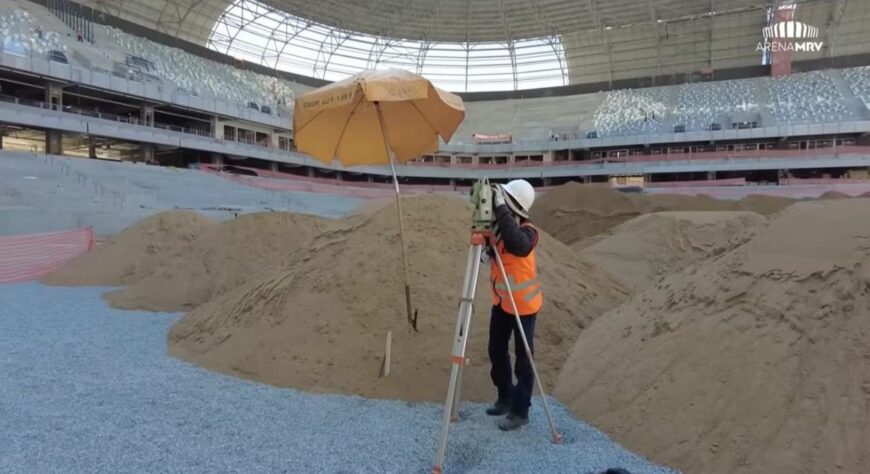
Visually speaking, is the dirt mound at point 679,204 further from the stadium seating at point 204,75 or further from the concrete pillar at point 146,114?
the stadium seating at point 204,75

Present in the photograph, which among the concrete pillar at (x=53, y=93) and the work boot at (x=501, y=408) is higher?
the concrete pillar at (x=53, y=93)

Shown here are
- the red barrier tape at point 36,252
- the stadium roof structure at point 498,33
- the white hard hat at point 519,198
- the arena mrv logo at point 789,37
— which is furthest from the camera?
the arena mrv logo at point 789,37

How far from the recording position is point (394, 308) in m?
5.95

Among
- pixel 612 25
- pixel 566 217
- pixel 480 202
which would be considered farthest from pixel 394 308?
pixel 612 25

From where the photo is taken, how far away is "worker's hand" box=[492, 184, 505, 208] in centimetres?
383

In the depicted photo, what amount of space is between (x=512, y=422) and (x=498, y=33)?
6175 cm

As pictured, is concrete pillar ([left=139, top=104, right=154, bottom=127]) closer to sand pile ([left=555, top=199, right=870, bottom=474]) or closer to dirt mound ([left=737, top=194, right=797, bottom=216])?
dirt mound ([left=737, top=194, right=797, bottom=216])

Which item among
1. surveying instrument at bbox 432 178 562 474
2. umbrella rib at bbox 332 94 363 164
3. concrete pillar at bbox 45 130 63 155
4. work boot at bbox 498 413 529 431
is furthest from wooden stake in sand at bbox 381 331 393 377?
concrete pillar at bbox 45 130 63 155

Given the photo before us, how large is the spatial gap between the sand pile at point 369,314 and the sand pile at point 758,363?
1122 millimetres

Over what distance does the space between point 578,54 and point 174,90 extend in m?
44.6

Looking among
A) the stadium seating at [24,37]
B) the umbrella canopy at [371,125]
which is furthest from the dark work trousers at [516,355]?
the stadium seating at [24,37]

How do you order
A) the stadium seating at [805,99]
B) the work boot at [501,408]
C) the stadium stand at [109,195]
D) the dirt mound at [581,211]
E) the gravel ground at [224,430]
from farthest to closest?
the stadium seating at [805,99] → the dirt mound at [581,211] → the stadium stand at [109,195] → the work boot at [501,408] → the gravel ground at [224,430]

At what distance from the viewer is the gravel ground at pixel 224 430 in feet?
11.9

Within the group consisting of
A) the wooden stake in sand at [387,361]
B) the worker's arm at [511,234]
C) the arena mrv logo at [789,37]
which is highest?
the arena mrv logo at [789,37]
